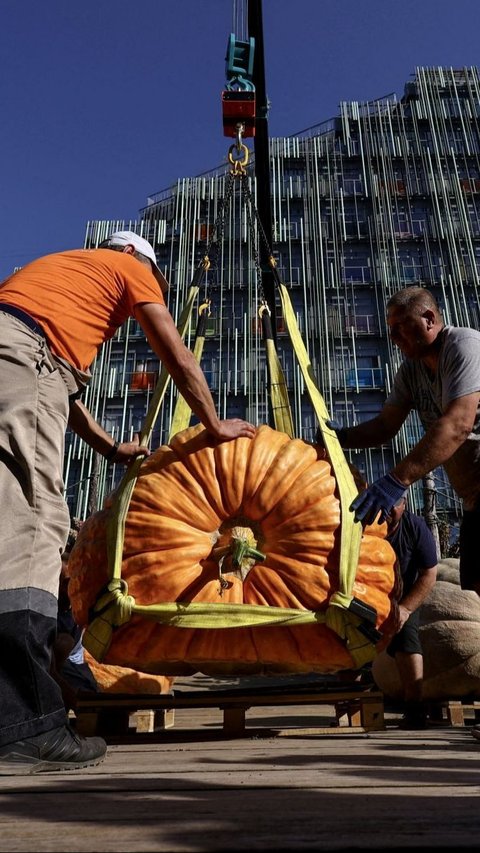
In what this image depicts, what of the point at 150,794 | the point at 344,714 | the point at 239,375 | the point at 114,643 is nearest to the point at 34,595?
the point at 114,643

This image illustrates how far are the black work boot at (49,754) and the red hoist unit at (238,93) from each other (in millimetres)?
4232

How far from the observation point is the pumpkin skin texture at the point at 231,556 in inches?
87.7

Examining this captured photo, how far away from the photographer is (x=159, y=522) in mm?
2346

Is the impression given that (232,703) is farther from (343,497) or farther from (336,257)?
(336,257)

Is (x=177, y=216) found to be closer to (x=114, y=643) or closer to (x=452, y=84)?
(x=452, y=84)

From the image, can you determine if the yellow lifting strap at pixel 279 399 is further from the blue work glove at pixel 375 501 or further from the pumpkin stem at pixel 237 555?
the pumpkin stem at pixel 237 555

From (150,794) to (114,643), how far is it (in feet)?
4.28

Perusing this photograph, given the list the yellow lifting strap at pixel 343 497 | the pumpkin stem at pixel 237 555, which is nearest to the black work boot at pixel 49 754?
the pumpkin stem at pixel 237 555

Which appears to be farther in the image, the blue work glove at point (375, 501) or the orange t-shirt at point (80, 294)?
the blue work glove at point (375, 501)

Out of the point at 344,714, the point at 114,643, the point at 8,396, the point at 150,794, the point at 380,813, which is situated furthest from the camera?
the point at 344,714

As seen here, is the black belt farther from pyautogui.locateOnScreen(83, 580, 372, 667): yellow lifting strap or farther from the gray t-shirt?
the gray t-shirt

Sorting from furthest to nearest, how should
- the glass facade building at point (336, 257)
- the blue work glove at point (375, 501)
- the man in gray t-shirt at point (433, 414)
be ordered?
the glass facade building at point (336, 257) → the man in gray t-shirt at point (433, 414) → the blue work glove at point (375, 501)

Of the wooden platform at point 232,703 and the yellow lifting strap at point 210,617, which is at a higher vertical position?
the yellow lifting strap at point 210,617

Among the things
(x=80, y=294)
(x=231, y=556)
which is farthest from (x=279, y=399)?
(x=80, y=294)
